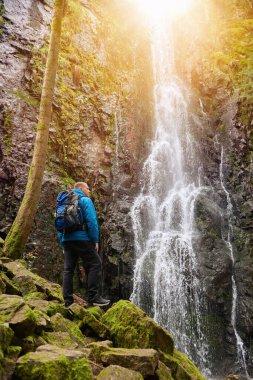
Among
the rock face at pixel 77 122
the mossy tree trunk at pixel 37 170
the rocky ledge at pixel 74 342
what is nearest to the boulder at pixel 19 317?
the rocky ledge at pixel 74 342

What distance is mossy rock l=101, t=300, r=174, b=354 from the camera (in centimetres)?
408

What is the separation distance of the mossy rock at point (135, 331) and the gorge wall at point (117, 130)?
5.25m

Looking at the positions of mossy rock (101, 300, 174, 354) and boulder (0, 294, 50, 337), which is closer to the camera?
boulder (0, 294, 50, 337)

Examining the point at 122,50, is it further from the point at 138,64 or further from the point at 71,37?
the point at 71,37

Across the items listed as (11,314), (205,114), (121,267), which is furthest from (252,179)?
(11,314)

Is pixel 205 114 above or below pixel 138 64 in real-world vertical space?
below

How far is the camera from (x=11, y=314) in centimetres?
291

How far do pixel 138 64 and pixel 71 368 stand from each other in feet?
58.4

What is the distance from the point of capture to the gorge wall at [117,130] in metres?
10.3

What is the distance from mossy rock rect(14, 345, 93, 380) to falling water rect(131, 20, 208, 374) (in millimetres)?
8000

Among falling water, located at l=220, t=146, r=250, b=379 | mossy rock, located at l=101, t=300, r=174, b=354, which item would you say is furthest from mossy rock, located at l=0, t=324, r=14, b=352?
falling water, located at l=220, t=146, r=250, b=379

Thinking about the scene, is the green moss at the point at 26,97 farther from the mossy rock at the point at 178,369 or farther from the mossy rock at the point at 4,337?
the mossy rock at the point at 4,337

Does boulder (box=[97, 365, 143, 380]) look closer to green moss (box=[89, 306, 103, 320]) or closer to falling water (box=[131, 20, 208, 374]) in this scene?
green moss (box=[89, 306, 103, 320])

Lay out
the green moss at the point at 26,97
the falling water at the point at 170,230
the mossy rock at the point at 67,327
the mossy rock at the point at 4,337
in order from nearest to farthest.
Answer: the mossy rock at the point at 4,337, the mossy rock at the point at 67,327, the falling water at the point at 170,230, the green moss at the point at 26,97
